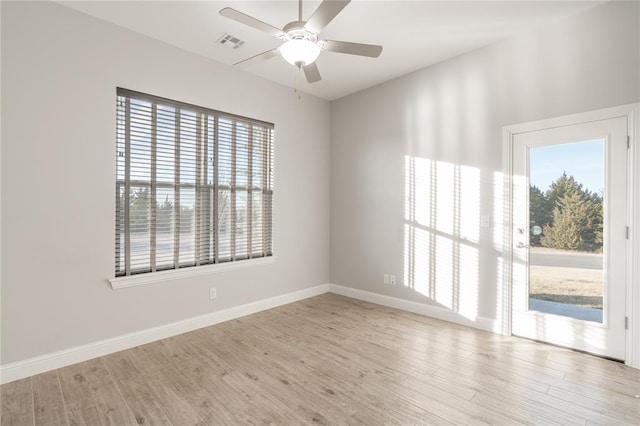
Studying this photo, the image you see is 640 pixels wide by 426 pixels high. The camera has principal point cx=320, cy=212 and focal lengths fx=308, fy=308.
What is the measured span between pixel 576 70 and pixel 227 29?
3.31 meters

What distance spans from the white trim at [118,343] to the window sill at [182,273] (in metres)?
0.49

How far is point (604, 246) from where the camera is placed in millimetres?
2732

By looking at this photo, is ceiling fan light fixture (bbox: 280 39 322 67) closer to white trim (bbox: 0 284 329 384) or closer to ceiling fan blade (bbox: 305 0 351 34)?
ceiling fan blade (bbox: 305 0 351 34)

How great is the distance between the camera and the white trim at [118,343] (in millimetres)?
2451

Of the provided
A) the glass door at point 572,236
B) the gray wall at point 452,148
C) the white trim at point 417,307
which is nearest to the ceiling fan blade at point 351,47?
the gray wall at point 452,148

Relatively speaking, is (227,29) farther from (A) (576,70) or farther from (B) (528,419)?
(B) (528,419)

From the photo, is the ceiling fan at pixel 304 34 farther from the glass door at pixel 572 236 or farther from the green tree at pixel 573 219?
the green tree at pixel 573 219

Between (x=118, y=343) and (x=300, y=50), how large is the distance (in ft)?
10.0

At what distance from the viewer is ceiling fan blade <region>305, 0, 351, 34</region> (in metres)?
1.79

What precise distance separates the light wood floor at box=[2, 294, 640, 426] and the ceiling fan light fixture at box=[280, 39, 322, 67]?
7.83ft

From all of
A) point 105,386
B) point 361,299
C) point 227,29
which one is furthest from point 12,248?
point 361,299

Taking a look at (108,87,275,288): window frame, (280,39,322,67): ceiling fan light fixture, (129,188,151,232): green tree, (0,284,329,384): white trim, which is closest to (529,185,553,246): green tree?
(280,39,322,67): ceiling fan light fixture

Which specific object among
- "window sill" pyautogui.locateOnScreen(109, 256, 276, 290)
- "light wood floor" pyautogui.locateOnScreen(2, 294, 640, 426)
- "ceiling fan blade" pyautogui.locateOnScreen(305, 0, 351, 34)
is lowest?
"light wood floor" pyautogui.locateOnScreen(2, 294, 640, 426)

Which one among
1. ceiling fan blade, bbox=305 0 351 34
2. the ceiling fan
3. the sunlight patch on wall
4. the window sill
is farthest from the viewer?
the sunlight patch on wall
